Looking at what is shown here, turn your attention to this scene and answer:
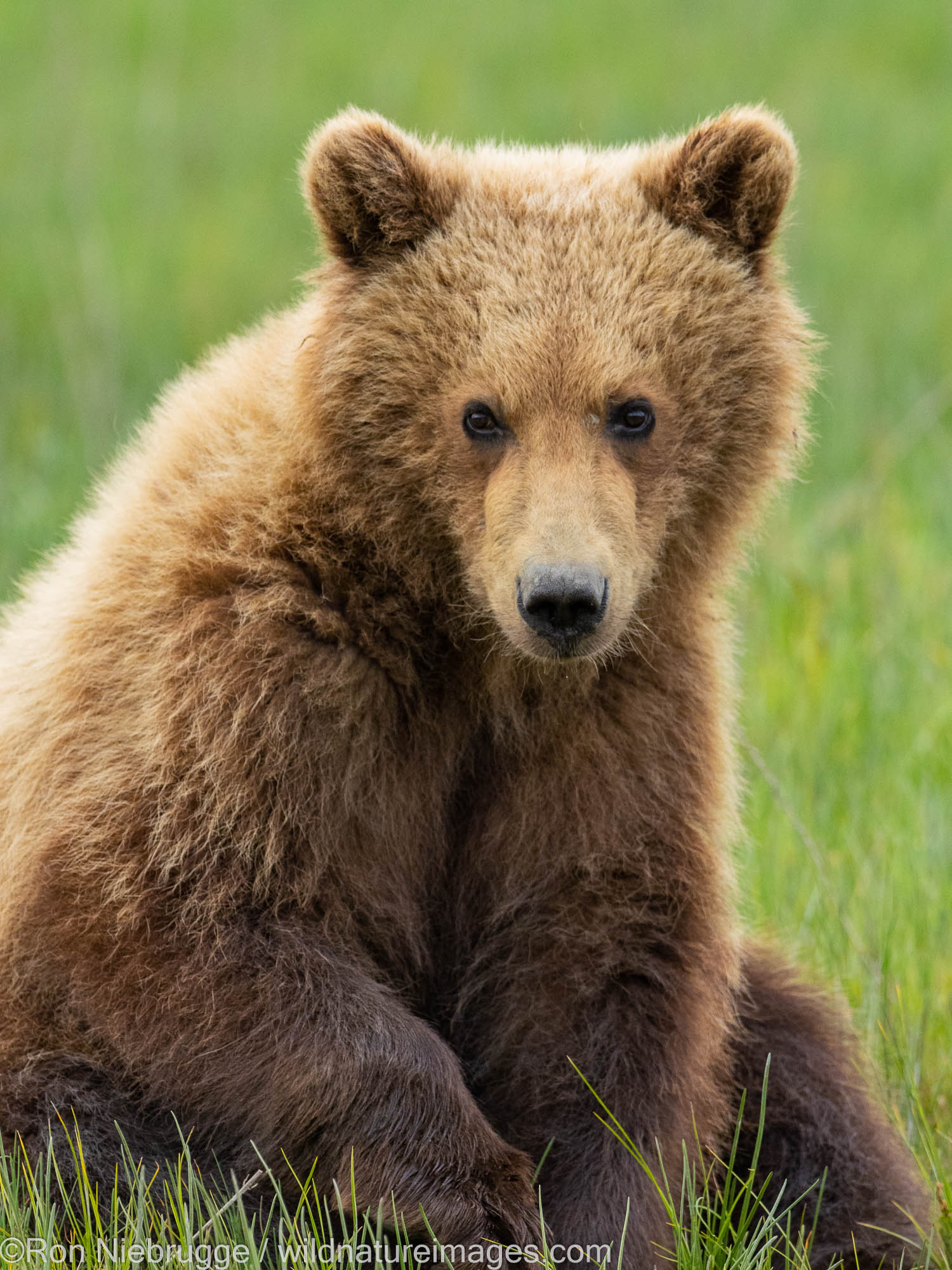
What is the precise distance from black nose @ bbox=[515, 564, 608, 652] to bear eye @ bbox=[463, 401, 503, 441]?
1.26 feet

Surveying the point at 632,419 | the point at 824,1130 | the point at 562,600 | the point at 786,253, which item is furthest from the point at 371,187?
the point at 786,253

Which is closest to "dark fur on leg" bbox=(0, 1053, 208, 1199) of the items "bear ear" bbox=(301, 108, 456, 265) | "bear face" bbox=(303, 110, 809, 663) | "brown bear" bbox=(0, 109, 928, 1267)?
"brown bear" bbox=(0, 109, 928, 1267)

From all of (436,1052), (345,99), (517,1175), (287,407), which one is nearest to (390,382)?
(287,407)

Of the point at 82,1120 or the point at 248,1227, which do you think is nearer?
the point at 248,1227

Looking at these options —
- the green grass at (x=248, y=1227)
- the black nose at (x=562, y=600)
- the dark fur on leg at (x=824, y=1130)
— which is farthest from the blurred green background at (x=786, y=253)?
the black nose at (x=562, y=600)

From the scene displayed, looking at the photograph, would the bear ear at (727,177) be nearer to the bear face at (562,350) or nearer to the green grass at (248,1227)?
the bear face at (562,350)

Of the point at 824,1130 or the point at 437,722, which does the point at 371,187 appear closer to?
the point at 437,722

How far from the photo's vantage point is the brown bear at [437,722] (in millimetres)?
3314

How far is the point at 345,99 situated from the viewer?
530 inches

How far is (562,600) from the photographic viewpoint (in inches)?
122

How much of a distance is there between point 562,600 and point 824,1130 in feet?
5.27

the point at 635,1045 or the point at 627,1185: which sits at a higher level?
the point at 635,1045

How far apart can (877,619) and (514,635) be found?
12.7 ft

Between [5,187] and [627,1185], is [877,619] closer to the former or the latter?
[627,1185]
